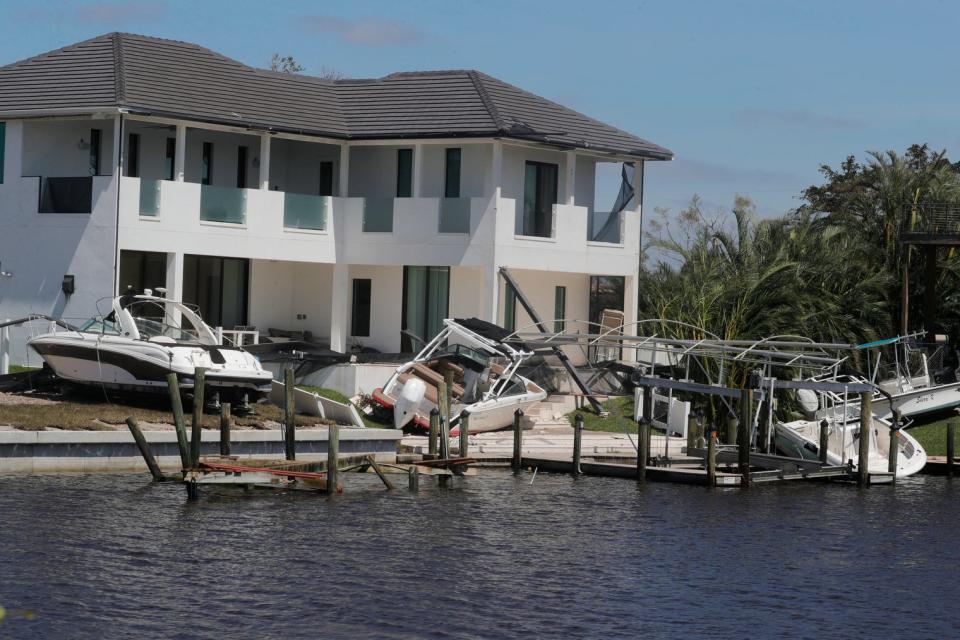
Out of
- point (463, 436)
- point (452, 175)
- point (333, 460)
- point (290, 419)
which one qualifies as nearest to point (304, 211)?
point (452, 175)

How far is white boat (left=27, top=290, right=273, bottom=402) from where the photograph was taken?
106ft

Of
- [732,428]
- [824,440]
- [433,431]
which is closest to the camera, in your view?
[433,431]

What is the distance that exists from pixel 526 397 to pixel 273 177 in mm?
11339

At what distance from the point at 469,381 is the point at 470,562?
45.8ft

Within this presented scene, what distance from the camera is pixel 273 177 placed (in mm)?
44156

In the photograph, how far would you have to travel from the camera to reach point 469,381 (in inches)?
1473

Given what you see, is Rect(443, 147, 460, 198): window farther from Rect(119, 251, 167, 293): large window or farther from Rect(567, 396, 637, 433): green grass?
Rect(119, 251, 167, 293): large window

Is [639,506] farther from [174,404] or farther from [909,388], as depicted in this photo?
[909,388]

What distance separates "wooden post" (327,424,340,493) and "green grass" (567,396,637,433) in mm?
10549

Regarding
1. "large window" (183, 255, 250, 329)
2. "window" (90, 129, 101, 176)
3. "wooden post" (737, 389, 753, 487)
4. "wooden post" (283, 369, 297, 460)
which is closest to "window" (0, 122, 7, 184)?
"window" (90, 129, 101, 176)

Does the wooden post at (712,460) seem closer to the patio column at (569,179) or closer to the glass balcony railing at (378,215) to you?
the patio column at (569,179)

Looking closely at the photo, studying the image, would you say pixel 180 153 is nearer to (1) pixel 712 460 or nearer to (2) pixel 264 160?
(2) pixel 264 160

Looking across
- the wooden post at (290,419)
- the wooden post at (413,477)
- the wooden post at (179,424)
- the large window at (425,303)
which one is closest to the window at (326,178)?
the large window at (425,303)

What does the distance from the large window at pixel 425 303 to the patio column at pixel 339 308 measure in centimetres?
177
